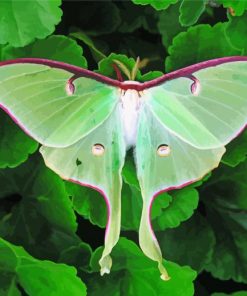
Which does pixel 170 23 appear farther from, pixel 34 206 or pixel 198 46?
pixel 34 206

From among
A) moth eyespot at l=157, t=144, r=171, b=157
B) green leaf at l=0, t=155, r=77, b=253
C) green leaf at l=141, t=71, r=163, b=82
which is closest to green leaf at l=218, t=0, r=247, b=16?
green leaf at l=141, t=71, r=163, b=82

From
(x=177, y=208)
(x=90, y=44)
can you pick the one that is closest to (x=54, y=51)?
(x=90, y=44)

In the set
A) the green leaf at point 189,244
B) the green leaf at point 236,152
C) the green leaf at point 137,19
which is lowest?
the green leaf at point 189,244

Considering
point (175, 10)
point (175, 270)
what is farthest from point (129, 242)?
point (175, 10)

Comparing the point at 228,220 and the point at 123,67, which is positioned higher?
the point at 123,67

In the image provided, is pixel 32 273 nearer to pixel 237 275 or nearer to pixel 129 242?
pixel 129 242

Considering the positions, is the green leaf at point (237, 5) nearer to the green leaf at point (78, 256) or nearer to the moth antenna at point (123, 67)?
the moth antenna at point (123, 67)

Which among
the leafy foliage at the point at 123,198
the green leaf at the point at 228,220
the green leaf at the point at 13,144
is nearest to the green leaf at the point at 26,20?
the leafy foliage at the point at 123,198
